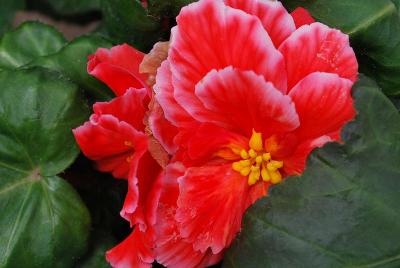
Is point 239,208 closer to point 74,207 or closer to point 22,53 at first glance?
point 74,207

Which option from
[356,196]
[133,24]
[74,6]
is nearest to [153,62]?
[133,24]

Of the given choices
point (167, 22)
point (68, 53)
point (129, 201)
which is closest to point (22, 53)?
point (68, 53)

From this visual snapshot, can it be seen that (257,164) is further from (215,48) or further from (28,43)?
(28,43)

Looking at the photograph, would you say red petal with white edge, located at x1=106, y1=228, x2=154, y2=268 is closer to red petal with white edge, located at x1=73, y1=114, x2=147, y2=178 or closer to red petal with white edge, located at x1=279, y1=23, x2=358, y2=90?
red petal with white edge, located at x1=73, y1=114, x2=147, y2=178

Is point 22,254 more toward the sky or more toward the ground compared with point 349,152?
more toward the ground

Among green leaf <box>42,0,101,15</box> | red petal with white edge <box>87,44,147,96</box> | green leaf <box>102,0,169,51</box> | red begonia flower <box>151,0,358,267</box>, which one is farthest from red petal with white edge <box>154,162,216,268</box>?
green leaf <box>42,0,101,15</box>

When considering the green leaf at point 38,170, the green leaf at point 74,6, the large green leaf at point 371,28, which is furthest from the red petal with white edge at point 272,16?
the green leaf at point 74,6

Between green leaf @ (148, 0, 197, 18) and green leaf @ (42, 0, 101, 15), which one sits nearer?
green leaf @ (148, 0, 197, 18)
